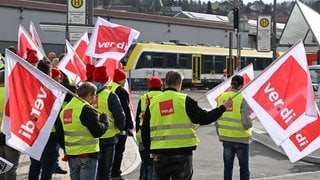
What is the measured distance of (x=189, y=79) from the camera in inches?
1817

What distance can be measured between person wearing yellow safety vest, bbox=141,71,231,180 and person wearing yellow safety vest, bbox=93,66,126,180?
1.40 meters

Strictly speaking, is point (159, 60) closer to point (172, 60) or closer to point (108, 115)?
point (172, 60)

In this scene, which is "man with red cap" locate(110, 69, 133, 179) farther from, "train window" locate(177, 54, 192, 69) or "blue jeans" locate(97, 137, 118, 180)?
"train window" locate(177, 54, 192, 69)

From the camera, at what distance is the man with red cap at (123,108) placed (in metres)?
9.41

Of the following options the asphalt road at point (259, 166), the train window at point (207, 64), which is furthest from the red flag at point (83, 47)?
the train window at point (207, 64)

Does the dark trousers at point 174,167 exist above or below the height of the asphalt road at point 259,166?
above

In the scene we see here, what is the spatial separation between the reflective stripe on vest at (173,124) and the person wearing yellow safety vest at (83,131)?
69cm

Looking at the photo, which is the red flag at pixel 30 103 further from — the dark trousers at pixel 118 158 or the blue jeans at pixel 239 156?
the blue jeans at pixel 239 156

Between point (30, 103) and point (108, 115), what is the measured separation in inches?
54.8

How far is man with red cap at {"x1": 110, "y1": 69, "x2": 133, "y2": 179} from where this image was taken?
9.41 metres

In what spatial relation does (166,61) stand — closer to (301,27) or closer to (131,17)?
(131,17)

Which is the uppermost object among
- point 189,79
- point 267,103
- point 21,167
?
point 267,103

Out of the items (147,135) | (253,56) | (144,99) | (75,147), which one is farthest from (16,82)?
(253,56)

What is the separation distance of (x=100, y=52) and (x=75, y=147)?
4919 mm
